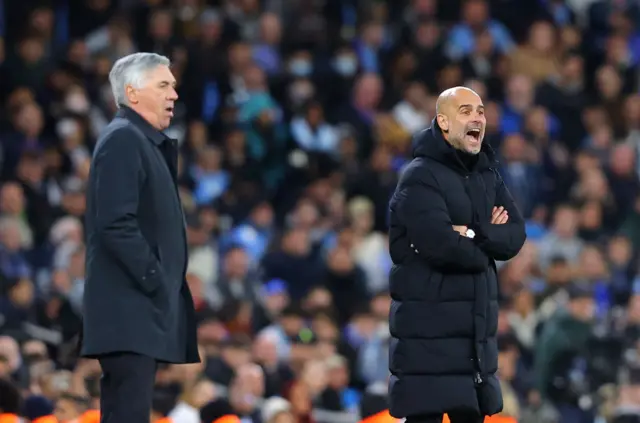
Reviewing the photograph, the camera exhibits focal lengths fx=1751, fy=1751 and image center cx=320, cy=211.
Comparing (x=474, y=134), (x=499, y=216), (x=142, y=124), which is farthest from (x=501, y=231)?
(x=142, y=124)

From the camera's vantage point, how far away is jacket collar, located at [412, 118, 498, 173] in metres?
6.98

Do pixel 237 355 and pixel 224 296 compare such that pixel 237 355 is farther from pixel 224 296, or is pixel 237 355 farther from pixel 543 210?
pixel 543 210

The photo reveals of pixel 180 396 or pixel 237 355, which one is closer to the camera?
pixel 180 396

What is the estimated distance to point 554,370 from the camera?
1267 centimetres

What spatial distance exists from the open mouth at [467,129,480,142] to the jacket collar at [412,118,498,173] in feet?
0.28

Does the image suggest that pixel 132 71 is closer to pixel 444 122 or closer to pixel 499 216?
pixel 444 122

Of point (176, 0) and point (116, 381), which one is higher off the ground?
point (176, 0)

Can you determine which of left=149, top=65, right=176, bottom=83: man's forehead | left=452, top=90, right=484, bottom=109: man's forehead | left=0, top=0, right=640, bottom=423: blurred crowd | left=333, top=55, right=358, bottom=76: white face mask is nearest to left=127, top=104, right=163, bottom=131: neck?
left=149, top=65, right=176, bottom=83: man's forehead

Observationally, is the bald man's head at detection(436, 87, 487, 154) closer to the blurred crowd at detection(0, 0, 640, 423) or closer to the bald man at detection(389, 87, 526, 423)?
the bald man at detection(389, 87, 526, 423)

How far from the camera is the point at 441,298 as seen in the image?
6.90m

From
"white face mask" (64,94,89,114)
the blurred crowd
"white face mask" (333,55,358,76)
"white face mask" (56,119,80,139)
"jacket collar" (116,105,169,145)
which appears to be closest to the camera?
"jacket collar" (116,105,169,145)

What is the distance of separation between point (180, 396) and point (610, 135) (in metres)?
7.29

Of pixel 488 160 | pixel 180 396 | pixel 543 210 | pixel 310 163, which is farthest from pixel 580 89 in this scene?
pixel 488 160

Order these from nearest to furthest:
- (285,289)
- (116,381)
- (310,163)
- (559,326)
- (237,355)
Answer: (116,381) → (237,355) → (559,326) → (285,289) → (310,163)
